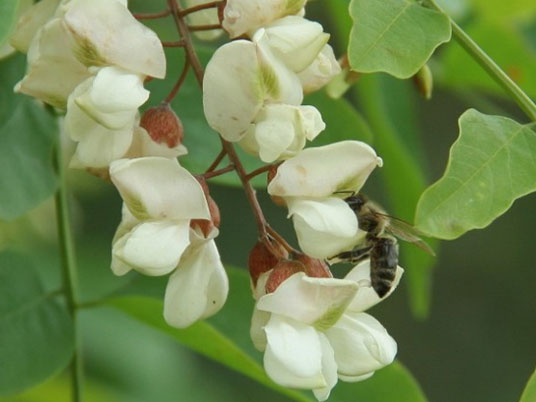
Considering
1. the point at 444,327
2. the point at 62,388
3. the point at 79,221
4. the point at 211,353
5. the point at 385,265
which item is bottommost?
the point at 444,327

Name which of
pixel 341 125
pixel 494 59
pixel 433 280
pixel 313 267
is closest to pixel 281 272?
pixel 313 267

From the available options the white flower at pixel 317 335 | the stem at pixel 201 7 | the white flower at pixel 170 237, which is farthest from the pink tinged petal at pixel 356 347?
the stem at pixel 201 7

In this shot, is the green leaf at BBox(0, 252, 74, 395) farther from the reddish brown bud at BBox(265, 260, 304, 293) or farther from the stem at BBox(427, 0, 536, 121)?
the stem at BBox(427, 0, 536, 121)

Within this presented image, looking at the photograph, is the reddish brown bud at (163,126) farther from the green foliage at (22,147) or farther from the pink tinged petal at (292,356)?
the green foliage at (22,147)

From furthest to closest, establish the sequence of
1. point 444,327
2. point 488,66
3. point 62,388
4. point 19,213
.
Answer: point 444,327, point 62,388, point 19,213, point 488,66

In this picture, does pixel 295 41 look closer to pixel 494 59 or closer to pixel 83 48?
pixel 83 48

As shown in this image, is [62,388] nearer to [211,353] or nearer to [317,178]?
[211,353]

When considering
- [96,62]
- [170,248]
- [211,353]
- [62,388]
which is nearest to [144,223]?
[170,248]
